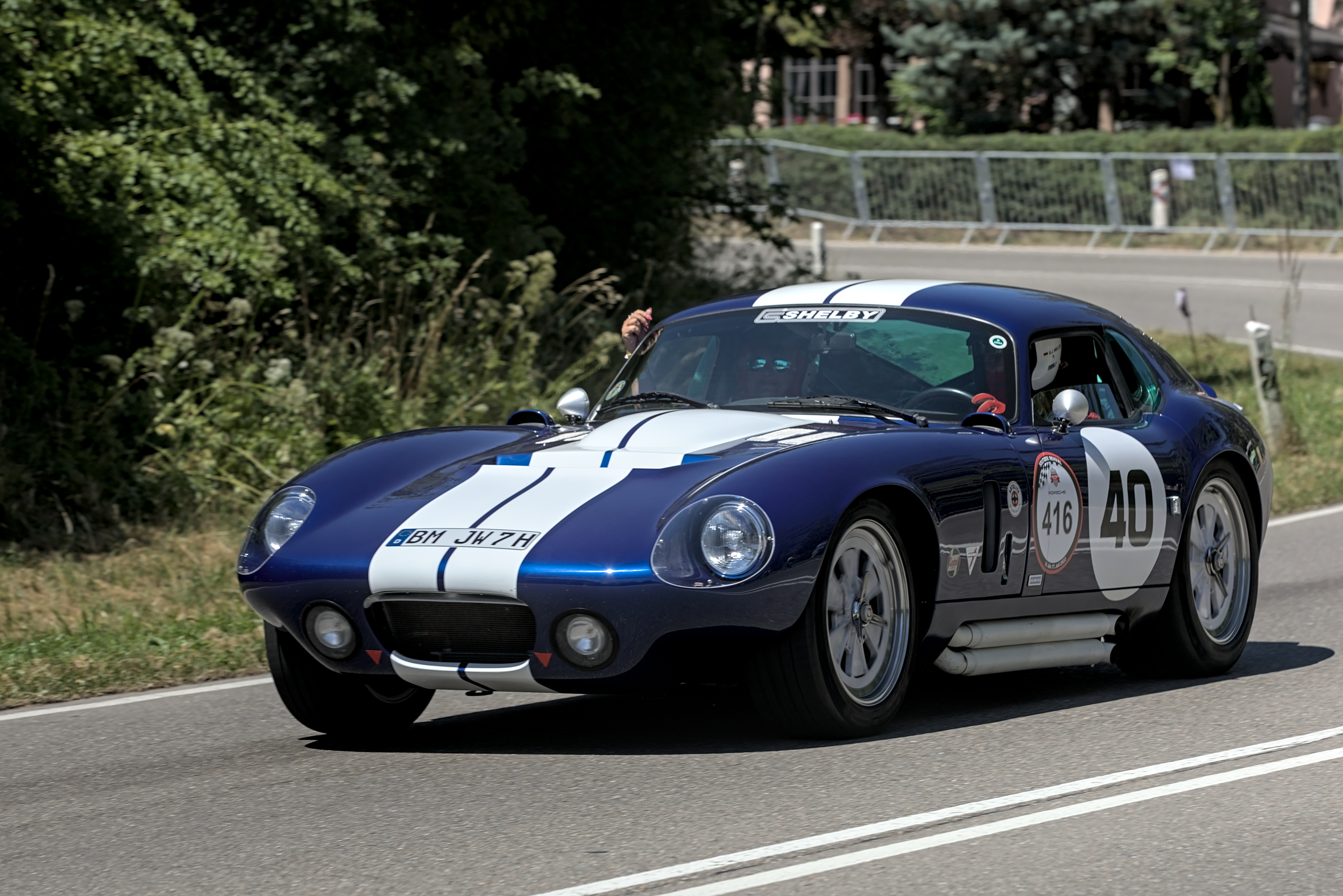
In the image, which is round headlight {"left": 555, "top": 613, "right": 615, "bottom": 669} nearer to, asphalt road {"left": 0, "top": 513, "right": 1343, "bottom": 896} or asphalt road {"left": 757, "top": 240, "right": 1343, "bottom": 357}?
asphalt road {"left": 0, "top": 513, "right": 1343, "bottom": 896}

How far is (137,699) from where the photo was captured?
7.80 m

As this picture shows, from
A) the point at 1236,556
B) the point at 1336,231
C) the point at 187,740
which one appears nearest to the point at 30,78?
the point at 187,740

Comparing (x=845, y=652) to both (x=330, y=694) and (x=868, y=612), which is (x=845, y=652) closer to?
(x=868, y=612)

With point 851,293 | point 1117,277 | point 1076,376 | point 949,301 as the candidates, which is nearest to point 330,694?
point 851,293

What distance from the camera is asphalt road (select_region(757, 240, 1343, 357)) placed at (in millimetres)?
25438

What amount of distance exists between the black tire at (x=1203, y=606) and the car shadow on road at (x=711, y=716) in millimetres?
78

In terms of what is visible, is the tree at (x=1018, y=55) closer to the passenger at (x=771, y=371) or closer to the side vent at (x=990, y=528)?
the passenger at (x=771, y=371)

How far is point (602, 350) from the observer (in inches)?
603

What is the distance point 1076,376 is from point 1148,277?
24.0 m

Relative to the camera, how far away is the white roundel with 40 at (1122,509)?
7160mm

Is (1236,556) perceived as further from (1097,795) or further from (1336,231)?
(1336,231)

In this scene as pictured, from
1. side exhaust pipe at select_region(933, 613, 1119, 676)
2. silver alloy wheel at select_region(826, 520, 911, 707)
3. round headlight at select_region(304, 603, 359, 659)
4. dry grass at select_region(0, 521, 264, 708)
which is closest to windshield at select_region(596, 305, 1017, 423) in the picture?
side exhaust pipe at select_region(933, 613, 1119, 676)

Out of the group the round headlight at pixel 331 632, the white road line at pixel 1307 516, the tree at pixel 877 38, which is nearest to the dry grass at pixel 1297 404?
the white road line at pixel 1307 516

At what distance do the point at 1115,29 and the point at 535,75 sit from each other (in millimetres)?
29176
